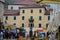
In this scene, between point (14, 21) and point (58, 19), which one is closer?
point (58, 19)

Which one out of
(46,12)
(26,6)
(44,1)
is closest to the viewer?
(44,1)

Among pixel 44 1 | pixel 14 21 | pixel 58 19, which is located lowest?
pixel 14 21

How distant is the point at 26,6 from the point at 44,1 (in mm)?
72021

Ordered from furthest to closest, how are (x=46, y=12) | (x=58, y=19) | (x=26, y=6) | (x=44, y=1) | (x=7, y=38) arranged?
(x=26, y=6)
(x=46, y=12)
(x=7, y=38)
(x=58, y=19)
(x=44, y=1)

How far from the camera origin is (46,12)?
72312 millimetres

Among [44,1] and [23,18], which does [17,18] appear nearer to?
[23,18]

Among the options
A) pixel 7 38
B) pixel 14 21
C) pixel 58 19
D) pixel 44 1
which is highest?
pixel 44 1

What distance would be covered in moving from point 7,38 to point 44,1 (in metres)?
22.3

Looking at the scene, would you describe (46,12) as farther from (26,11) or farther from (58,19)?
(58,19)

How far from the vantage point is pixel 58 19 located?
8.07 metres

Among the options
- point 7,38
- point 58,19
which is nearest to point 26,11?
point 7,38

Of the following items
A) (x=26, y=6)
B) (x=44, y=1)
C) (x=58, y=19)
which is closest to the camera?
(x=44, y=1)

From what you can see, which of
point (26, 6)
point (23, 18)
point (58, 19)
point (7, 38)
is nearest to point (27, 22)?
point (23, 18)

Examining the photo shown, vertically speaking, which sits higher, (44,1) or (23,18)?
(44,1)
